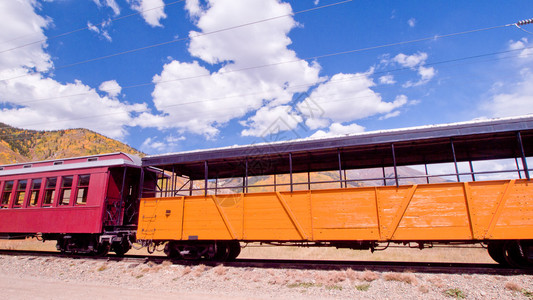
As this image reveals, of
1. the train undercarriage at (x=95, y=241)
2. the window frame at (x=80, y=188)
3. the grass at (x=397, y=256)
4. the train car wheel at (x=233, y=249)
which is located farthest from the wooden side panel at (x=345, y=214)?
the window frame at (x=80, y=188)

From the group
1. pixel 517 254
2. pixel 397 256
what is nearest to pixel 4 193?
pixel 517 254

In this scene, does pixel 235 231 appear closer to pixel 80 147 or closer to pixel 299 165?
pixel 299 165

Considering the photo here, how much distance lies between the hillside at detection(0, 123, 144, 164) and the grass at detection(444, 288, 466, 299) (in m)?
102

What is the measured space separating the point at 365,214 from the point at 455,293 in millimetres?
2713

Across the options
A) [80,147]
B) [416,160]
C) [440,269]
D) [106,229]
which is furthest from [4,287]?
[80,147]

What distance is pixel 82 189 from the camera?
41.4 feet

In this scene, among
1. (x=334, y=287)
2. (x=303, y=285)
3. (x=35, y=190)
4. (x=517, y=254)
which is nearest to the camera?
(x=334, y=287)

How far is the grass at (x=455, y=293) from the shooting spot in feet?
19.3

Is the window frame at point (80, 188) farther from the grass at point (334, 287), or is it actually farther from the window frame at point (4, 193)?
the grass at point (334, 287)

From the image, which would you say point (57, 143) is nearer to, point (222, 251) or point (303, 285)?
point (222, 251)

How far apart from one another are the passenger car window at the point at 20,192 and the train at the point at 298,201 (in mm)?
56

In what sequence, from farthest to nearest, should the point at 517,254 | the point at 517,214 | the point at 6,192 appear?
1. the point at 6,192
2. the point at 517,254
3. the point at 517,214

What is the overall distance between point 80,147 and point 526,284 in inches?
4589

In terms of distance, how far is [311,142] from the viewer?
9164 millimetres
